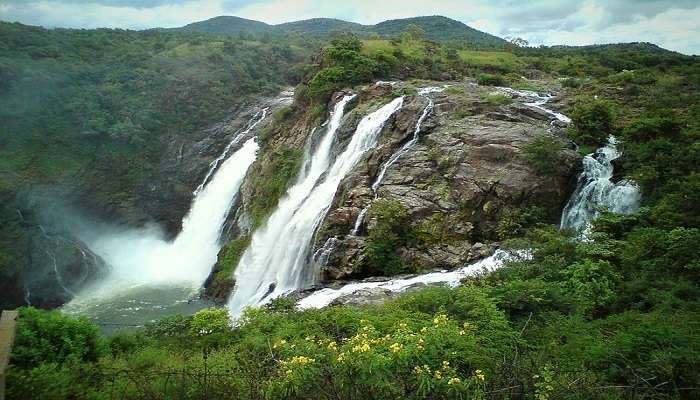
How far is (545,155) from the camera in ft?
49.9

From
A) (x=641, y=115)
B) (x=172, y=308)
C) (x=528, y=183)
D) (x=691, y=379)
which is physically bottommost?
(x=172, y=308)

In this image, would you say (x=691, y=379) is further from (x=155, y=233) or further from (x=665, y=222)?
(x=155, y=233)

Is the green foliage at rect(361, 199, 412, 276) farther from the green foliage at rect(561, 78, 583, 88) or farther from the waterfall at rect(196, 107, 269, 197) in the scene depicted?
the waterfall at rect(196, 107, 269, 197)

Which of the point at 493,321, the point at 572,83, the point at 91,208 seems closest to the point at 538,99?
the point at 572,83

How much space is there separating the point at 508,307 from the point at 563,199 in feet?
24.4

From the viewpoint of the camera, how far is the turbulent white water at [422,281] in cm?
1260

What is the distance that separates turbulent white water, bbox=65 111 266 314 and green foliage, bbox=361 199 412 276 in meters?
11.4

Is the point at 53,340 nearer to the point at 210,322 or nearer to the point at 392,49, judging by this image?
the point at 210,322

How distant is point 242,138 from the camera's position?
34.4 meters

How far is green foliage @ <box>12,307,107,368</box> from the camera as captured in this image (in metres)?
6.54

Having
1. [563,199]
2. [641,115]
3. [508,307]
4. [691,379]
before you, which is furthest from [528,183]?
[691,379]

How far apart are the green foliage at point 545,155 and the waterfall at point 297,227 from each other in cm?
609

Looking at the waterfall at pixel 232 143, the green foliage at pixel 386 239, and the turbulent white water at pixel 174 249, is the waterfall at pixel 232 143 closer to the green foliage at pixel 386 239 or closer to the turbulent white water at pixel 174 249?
the turbulent white water at pixel 174 249

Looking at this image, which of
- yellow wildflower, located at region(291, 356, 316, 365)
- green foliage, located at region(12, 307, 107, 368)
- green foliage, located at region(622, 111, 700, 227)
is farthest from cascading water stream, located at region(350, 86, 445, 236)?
yellow wildflower, located at region(291, 356, 316, 365)
